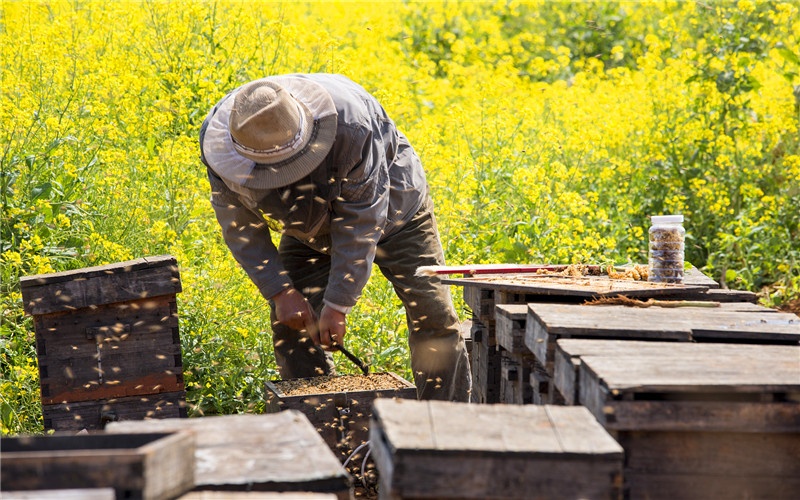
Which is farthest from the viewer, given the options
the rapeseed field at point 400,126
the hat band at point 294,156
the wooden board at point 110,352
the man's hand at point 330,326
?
the rapeseed field at point 400,126

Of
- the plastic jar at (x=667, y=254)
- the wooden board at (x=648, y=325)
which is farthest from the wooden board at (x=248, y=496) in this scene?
the plastic jar at (x=667, y=254)

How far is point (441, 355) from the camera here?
479cm

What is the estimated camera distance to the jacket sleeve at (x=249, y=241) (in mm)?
4273

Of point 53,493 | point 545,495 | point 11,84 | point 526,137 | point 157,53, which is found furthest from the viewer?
point 526,137

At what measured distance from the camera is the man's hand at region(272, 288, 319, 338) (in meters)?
4.27

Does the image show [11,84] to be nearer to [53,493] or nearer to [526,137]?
[526,137]

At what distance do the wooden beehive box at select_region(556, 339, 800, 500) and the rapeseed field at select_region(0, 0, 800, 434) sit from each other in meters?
2.83

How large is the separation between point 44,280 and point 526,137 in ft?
15.3

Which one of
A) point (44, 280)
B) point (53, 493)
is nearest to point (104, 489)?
point (53, 493)

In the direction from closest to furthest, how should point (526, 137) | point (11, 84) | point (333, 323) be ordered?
point (333, 323) < point (11, 84) < point (526, 137)

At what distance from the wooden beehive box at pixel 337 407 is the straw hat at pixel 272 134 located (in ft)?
2.91

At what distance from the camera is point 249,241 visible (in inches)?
171

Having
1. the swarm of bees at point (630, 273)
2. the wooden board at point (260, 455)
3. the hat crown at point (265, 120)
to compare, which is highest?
the hat crown at point (265, 120)

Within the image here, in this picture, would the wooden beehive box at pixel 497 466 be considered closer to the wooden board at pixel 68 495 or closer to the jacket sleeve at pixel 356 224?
the wooden board at pixel 68 495
